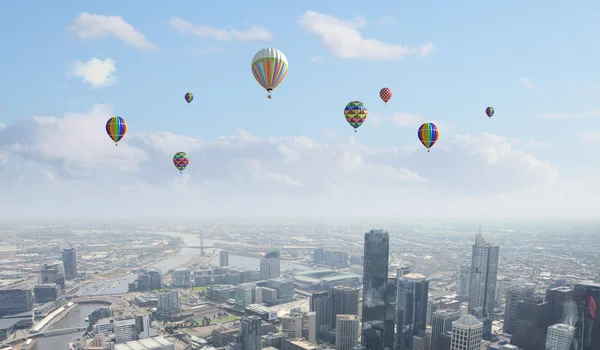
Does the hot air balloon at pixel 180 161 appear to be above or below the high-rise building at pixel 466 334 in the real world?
above

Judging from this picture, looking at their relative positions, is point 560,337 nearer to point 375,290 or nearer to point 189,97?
point 375,290

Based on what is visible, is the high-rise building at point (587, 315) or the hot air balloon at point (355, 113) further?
the high-rise building at point (587, 315)

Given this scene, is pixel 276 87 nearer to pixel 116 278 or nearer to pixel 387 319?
pixel 387 319

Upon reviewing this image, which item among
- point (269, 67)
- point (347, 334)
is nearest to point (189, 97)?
point (269, 67)

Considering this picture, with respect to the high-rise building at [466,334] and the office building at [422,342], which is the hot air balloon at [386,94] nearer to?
the high-rise building at [466,334]

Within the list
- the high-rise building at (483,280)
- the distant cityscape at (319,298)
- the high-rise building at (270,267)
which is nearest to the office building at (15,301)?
the distant cityscape at (319,298)

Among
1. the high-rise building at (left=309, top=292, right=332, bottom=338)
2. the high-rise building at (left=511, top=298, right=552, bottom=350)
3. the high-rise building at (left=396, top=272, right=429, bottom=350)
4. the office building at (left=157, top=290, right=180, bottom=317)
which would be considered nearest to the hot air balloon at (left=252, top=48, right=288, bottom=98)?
the high-rise building at (left=396, top=272, right=429, bottom=350)

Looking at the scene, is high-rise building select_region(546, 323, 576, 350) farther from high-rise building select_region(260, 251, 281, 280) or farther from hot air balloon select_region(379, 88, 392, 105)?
high-rise building select_region(260, 251, 281, 280)
